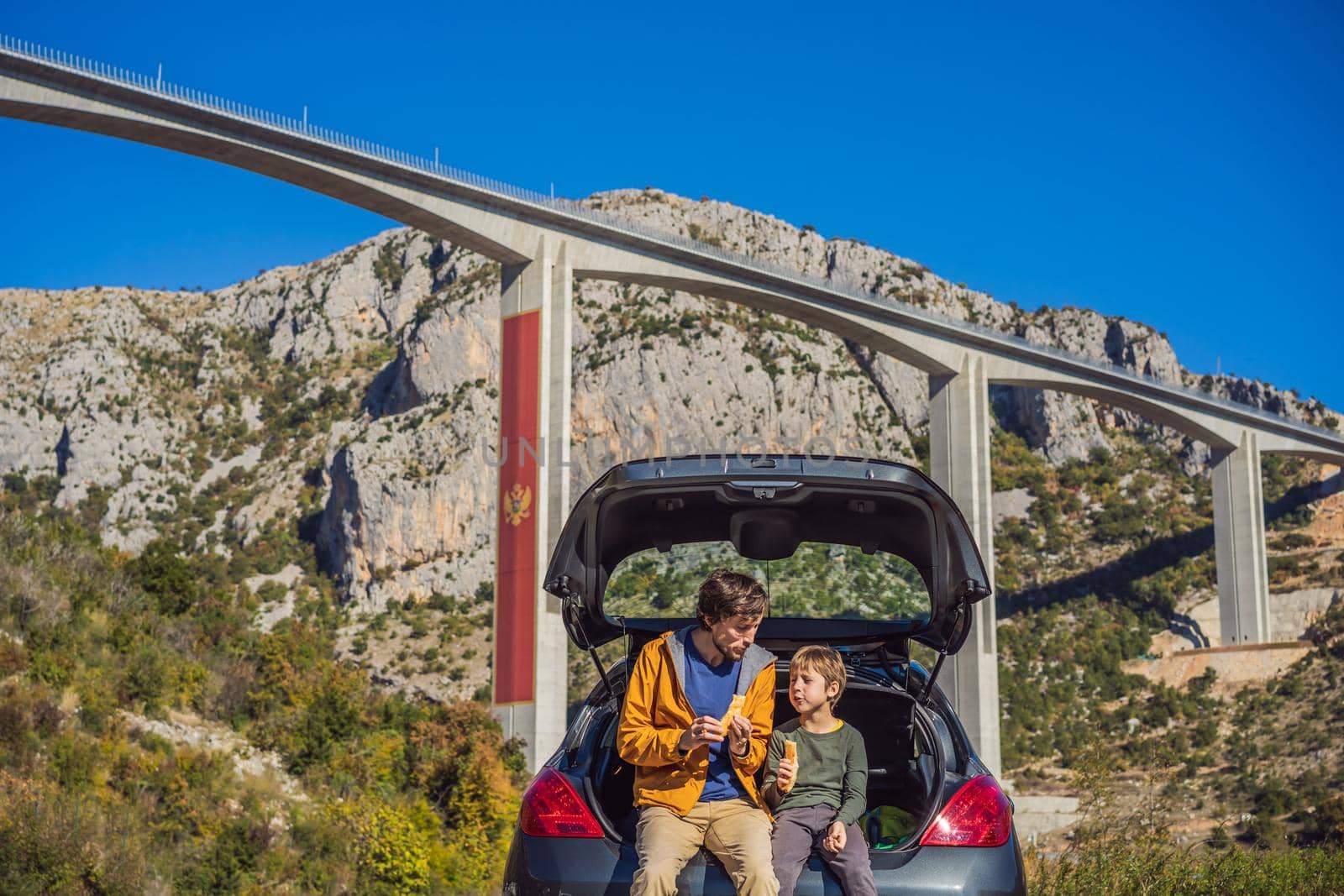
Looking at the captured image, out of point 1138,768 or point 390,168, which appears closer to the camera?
point 390,168

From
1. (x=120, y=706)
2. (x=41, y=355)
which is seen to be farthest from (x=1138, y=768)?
(x=41, y=355)

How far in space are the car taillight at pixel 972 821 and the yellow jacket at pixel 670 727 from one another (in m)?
0.62

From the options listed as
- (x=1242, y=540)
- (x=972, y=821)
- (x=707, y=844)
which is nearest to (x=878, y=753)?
(x=972, y=821)

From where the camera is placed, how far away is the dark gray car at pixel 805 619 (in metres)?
5.10

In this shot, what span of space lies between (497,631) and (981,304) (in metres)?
79.4

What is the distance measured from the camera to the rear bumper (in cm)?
496

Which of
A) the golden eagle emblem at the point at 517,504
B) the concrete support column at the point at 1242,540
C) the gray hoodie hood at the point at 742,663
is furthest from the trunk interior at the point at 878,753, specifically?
the concrete support column at the point at 1242,540

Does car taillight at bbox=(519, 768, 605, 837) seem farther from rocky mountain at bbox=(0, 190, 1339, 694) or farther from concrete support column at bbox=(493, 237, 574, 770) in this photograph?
rocky mountain at bbox=(0, 190, 1339, 694)

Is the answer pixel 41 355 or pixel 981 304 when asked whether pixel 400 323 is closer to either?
pixel 41 355

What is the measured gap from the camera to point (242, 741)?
1027 inches

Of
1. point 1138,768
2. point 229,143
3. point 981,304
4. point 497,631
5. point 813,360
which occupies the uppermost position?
point 981,304

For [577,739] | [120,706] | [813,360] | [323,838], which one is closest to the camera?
[577,739]

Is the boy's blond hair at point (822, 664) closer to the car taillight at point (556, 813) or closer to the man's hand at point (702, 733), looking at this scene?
the man's hand at point (702, 733)

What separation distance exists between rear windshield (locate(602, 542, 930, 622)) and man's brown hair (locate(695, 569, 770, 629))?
1294 mm
